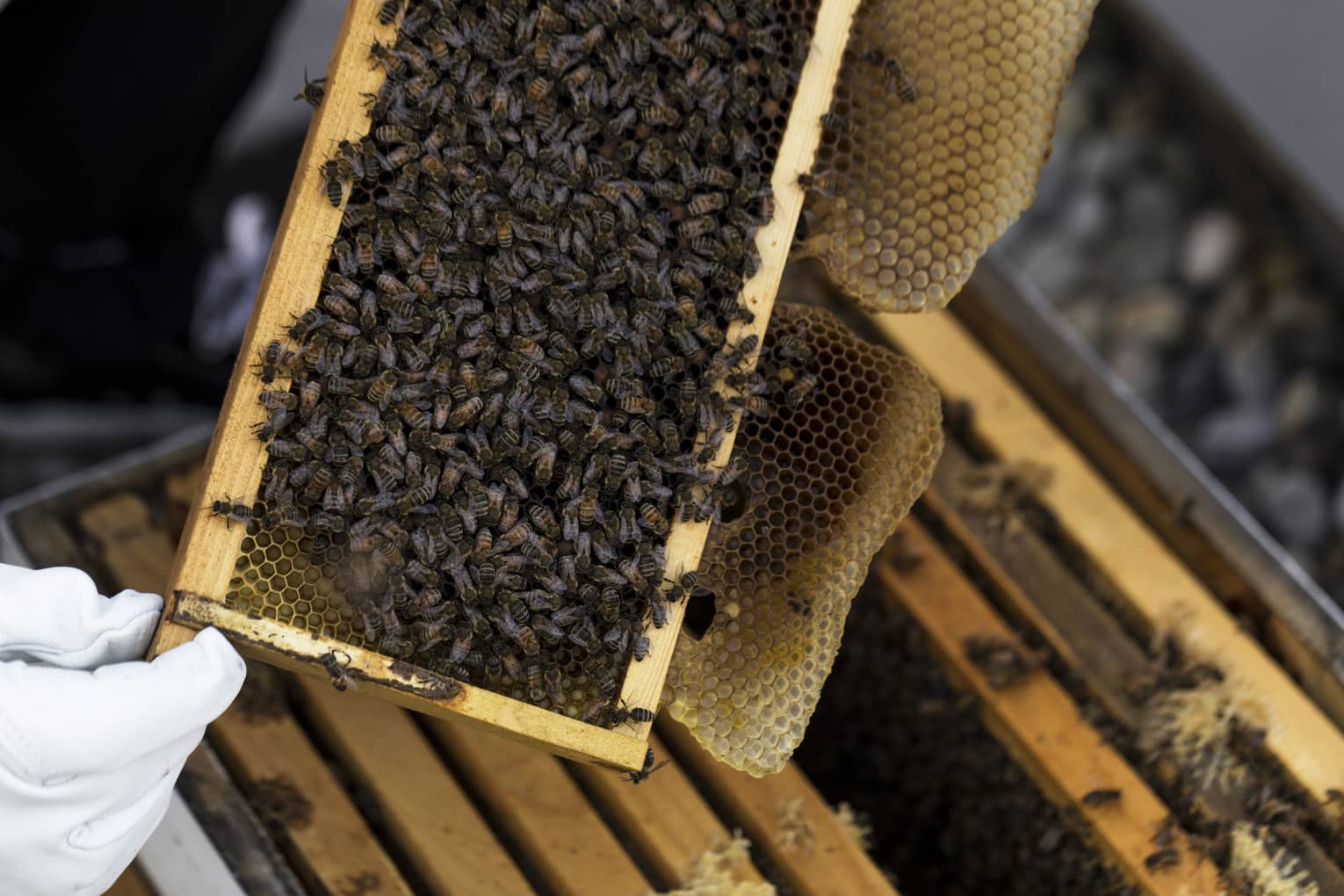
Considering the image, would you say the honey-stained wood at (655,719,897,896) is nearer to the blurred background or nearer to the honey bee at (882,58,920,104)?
the honey bee at (882,58,920,104)

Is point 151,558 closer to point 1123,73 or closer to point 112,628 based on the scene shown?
point 112,628

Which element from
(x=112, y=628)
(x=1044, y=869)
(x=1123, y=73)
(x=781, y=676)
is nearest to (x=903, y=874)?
(x=1044, y=869)

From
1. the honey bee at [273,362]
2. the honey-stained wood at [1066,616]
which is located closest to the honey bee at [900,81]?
the honey-stained wood at [1066,616]

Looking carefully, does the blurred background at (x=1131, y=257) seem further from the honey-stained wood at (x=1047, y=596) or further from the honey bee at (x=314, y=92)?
the honey-stained wood at (x=1047, y=596)

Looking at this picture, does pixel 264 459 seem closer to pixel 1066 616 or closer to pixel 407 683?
pixel 407 683

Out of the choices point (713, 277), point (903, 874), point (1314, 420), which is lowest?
point (903, 874)
